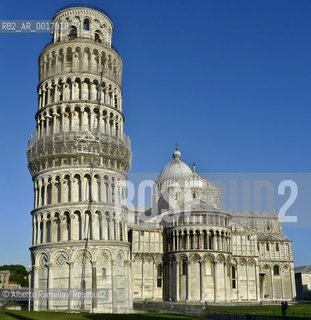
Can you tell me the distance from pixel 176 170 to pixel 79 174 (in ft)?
138

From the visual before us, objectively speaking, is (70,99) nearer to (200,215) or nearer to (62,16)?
(62,16)

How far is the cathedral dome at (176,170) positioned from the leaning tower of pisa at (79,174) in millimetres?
35322

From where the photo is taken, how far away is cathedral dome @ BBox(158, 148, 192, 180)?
85287mm

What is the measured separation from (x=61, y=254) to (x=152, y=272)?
1143 inches

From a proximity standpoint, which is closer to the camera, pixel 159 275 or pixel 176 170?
pixel 159 275

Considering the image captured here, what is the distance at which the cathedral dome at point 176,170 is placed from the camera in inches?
3358

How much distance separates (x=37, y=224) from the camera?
4631cm

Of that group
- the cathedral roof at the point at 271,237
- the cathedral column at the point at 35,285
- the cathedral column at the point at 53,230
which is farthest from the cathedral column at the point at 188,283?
the cathedral column at the point at 35,285

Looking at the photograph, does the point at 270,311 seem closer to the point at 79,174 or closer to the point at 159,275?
the point at 79,174

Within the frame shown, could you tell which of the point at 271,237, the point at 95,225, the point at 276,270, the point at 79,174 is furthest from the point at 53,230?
the point at 276,270

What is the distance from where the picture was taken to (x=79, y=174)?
1801 inches

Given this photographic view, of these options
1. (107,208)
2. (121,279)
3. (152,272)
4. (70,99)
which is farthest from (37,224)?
(152,272)

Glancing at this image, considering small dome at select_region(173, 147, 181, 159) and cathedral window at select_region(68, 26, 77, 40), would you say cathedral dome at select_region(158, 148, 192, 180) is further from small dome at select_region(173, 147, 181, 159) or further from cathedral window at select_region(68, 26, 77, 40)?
cathedral window at select_region(68, 26, 77, 40)

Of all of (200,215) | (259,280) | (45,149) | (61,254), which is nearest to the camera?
(61,254)
